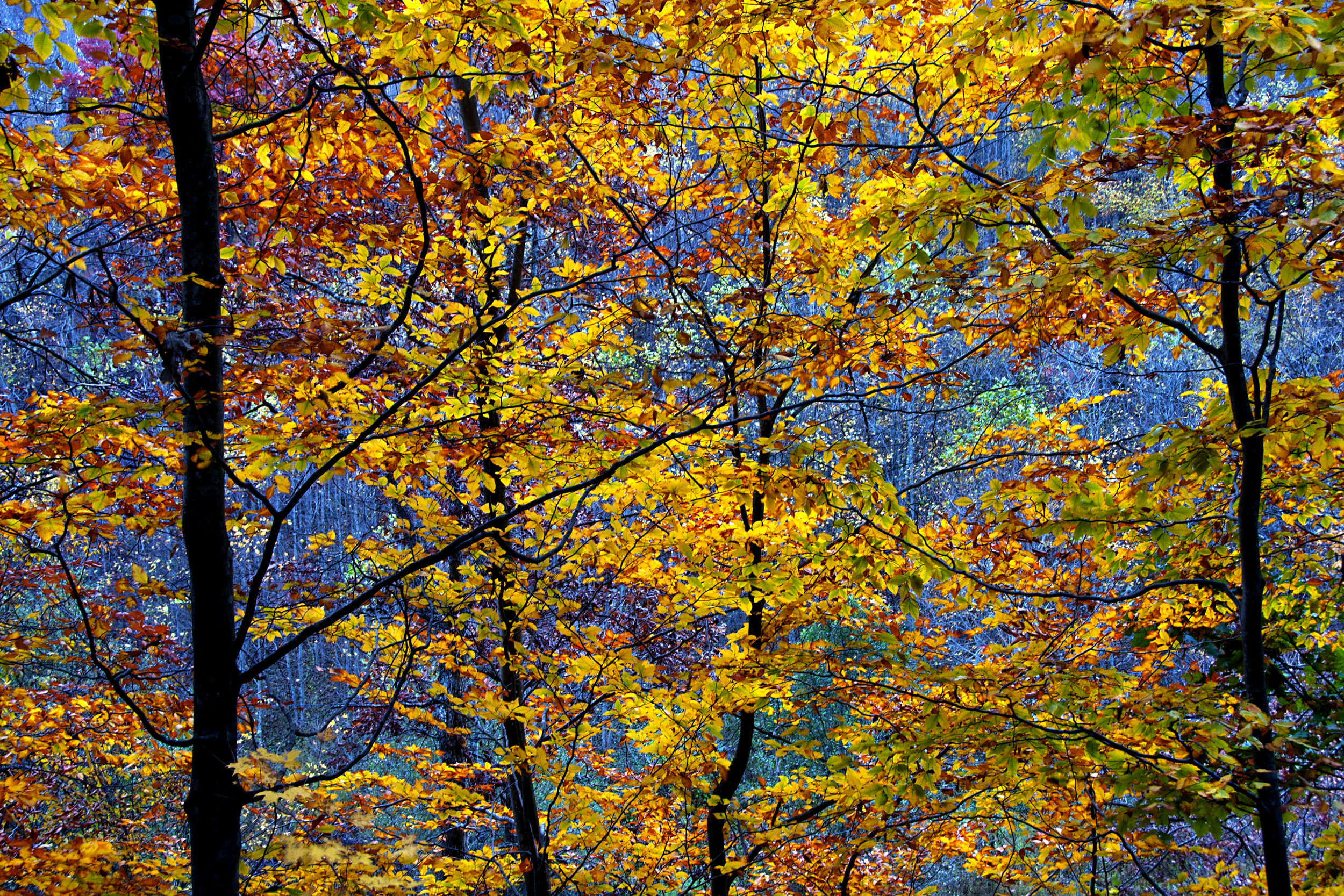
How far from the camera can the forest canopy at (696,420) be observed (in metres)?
2.28

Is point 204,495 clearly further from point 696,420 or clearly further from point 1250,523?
point 1250,523

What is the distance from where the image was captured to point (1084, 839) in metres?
3.52

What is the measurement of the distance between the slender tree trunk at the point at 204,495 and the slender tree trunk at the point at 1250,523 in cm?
299

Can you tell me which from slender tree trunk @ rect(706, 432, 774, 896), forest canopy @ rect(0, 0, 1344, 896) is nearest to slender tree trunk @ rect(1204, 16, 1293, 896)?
forest canopy @ rect(0, 0, 1344, 896)

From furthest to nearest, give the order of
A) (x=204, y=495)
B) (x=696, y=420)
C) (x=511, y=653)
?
(x=511, y=653) < (x=696, y=420) < (x=204, y=495)

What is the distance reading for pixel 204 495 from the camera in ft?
8.00

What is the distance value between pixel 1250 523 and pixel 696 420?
1.83 metres

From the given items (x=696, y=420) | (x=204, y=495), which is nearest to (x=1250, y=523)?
(x=696, y=420)

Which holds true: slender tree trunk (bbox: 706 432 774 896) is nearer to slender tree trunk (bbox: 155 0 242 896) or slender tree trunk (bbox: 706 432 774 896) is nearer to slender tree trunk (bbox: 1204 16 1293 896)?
slender tree trunk (bbox: 1204 16 1293 896)

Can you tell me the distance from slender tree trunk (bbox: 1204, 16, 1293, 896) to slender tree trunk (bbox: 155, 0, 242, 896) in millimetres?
2992

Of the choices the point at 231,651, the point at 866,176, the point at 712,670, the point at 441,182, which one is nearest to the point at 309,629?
the point at 231,651

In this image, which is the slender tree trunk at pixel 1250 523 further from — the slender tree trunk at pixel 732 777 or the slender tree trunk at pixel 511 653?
the slender tree trunk at pixel 511 653

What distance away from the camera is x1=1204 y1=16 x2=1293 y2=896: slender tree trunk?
2357 mm

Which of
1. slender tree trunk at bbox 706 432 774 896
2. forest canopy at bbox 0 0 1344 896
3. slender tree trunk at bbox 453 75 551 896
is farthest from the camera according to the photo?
slender tree trunk at bbox 706 432 774 896
